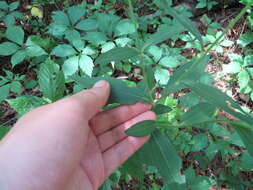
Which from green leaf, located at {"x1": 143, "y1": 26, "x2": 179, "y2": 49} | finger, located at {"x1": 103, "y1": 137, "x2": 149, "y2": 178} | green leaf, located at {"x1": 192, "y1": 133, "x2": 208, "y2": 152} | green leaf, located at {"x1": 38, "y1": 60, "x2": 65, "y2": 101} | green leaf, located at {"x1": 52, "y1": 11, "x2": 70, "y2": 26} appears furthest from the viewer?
green leaf, located at {"x1": 52, "y1": 11, "x2": 70, "y2": 26}

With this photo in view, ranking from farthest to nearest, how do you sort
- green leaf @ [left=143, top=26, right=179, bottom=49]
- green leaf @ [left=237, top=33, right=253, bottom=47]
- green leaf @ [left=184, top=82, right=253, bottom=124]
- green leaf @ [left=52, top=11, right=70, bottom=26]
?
green leaf @ [left=237, top=33, right=253, bottom=47] → green leaf @ [left=52, top=11, right=70, bottom=26] → green leaf @ [left=143, top=26, right=179, bottom=49] → green leaf @ [left=184, top=82, right=253, bottom=124]

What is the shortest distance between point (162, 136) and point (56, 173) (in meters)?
0.43

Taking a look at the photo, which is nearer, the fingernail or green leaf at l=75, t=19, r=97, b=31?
the fingernail

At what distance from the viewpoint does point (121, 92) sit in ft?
4.00

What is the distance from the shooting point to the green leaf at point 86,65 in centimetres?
185

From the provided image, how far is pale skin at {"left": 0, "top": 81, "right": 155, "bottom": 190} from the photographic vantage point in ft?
3.22

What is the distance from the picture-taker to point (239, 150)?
2.11 meters

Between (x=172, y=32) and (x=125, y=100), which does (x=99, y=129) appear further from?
(x=172, y=32)

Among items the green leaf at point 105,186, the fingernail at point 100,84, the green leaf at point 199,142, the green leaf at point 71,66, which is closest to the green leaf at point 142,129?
the fingernail at point 100,84

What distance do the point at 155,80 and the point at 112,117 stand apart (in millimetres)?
845

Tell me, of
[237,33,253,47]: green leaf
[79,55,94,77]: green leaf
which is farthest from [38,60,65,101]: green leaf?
[237,33,253,47]: green leaf

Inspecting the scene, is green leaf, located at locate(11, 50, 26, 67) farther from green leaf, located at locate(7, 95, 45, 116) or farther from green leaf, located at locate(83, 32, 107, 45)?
green leaf, located at locate(7, 95, 45, 116)

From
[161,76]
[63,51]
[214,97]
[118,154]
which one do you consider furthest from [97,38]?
[214,97]

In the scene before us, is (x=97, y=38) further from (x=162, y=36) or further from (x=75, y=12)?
(x=162, y=36)
